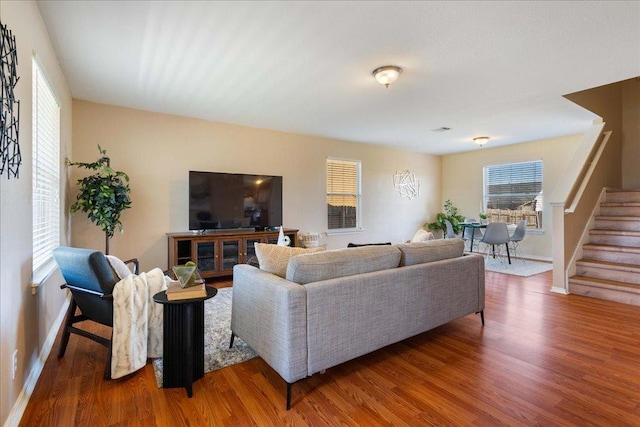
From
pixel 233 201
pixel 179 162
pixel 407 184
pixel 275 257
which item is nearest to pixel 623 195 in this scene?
pixel 407 184

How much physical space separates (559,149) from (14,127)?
7.82m

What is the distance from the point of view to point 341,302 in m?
2.02

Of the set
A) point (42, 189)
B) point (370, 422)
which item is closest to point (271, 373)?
point (370, 422)

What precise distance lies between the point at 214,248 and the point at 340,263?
292cm

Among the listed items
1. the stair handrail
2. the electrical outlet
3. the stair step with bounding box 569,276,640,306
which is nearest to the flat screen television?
the electrical outlet

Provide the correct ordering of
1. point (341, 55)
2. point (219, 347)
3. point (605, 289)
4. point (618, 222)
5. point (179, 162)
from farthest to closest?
1. point (179, 162)
2. point (618, 222)
3. point (605, 289)
4. point (341, 55)
5. point (219, 347)

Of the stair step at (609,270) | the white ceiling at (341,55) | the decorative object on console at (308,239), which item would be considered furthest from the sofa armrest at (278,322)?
the stair step at (609,270)

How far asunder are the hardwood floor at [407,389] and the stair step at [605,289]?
1.27 meters

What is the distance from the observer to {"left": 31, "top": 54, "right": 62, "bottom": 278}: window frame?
2.35m

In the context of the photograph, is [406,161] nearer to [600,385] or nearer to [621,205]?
[621,205]

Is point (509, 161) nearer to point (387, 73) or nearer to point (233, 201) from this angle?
point (387, 73)

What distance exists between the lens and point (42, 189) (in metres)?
2.60

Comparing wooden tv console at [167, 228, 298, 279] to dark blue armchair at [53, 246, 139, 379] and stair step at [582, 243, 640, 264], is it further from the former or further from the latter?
stair step at [582, 243, 640, 264]

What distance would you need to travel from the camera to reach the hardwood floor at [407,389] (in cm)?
173
